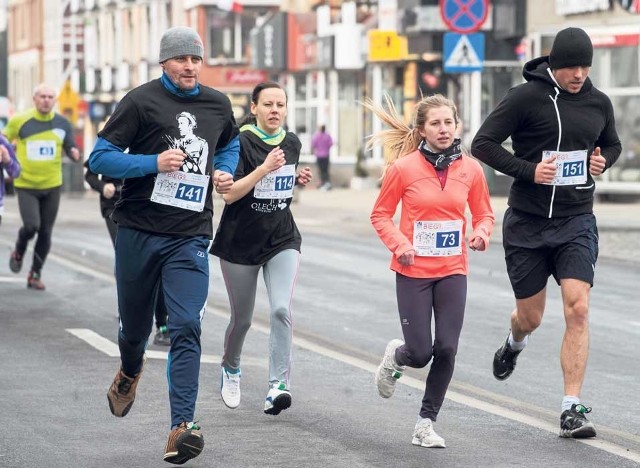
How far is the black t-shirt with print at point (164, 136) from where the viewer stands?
319 inches

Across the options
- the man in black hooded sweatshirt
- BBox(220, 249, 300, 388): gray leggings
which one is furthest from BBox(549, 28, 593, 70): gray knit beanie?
BBox(220, 249, 300, 388): gray leggings

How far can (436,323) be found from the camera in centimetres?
841

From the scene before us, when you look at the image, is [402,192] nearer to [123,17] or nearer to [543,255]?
[543,255]

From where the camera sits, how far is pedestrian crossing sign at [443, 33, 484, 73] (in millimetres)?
25822

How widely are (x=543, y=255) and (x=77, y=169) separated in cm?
3810

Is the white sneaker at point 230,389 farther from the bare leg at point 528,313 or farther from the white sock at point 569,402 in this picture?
the white sock at point 569,402

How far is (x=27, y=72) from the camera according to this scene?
93500 mm

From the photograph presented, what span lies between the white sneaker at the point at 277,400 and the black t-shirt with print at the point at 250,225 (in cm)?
68

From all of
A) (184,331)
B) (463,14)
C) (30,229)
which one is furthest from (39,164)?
(463,14)

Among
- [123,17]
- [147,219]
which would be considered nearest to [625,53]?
[147,219]

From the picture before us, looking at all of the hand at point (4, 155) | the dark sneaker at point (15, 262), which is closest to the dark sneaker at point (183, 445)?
the hand at point (4, 155)

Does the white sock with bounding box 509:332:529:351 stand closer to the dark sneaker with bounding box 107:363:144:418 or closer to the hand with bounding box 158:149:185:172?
the dark sneaker with bounding box 107:363:144:418

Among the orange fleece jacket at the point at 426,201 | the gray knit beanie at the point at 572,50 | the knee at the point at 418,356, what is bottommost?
the knee at the point at 418,356

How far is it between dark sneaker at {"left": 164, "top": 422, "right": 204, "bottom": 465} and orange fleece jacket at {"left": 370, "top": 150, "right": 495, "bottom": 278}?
1.40m
